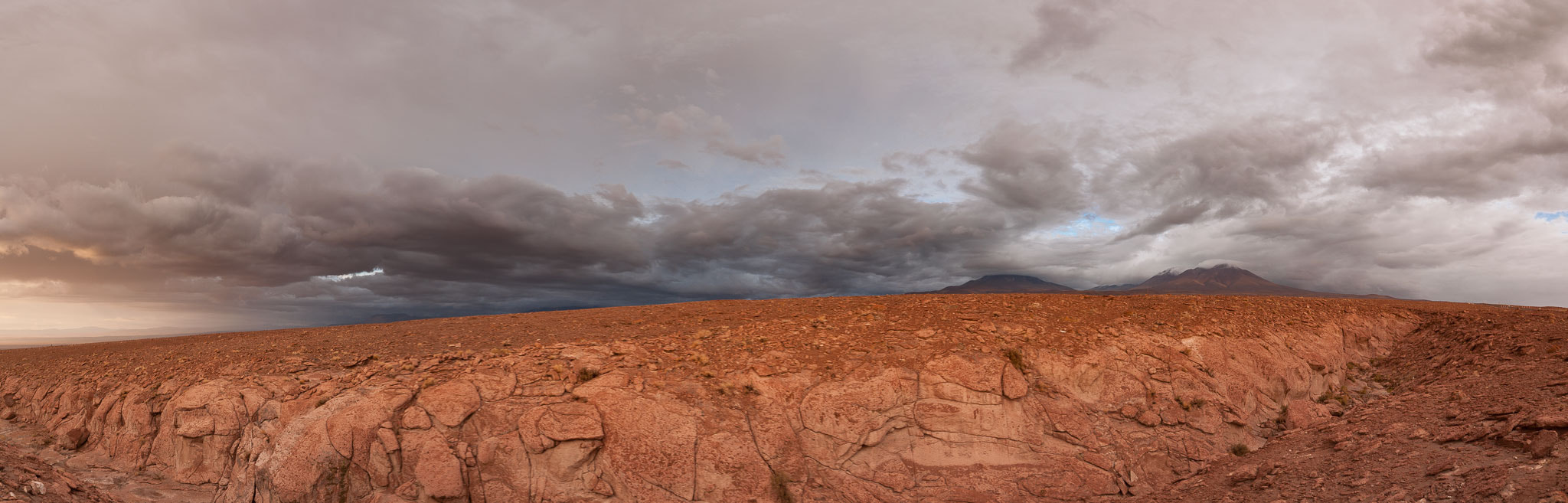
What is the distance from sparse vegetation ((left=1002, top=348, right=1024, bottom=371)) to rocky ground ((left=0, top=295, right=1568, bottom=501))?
0.21 ft

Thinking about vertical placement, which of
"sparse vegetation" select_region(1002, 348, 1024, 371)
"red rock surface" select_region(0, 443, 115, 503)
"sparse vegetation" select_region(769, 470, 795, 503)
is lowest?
"sparse vegetation" select_region(769, 470, 795, 503)

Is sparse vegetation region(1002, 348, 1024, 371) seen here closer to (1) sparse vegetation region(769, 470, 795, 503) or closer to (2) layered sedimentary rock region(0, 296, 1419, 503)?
(2) layered sedimentary rock region(0, 296, 1419, 503)

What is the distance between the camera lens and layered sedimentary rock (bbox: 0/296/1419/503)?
12.9 meters

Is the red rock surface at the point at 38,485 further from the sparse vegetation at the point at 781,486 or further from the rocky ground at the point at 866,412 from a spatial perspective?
the sparse vegetation at the point at 781,486

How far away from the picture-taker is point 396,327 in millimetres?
22984

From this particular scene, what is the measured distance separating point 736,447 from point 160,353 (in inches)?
918

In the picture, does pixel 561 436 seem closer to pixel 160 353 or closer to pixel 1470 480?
pixel 1470 480

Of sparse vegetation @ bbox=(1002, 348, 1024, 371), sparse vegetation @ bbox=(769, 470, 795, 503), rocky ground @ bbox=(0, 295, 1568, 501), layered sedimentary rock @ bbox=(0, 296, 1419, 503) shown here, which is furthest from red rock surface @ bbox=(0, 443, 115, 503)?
sparse vegetation @ bbox=(1002, 348, 1024, 371)

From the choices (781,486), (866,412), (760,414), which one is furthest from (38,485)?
(866,412)

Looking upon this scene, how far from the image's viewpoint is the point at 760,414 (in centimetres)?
Answer: 1391

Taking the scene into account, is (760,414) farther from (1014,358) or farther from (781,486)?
(1014,358)

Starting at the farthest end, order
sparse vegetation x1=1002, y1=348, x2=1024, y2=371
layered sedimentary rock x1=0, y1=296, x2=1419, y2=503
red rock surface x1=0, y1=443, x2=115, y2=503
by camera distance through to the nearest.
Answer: sparse vegetation x1=1002, y1=348, x2=1024, y2=371 < layered sedimentary rock x1=0, y1=296, x2=1419, y2=503 < red rock surface x1=0, y1=443, x2=115, y2=503

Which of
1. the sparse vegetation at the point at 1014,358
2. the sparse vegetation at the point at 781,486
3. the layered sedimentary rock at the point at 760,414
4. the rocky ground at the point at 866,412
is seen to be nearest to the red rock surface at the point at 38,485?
the rocky ground at the point at 866,412

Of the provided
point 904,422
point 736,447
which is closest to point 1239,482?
point 904,422
